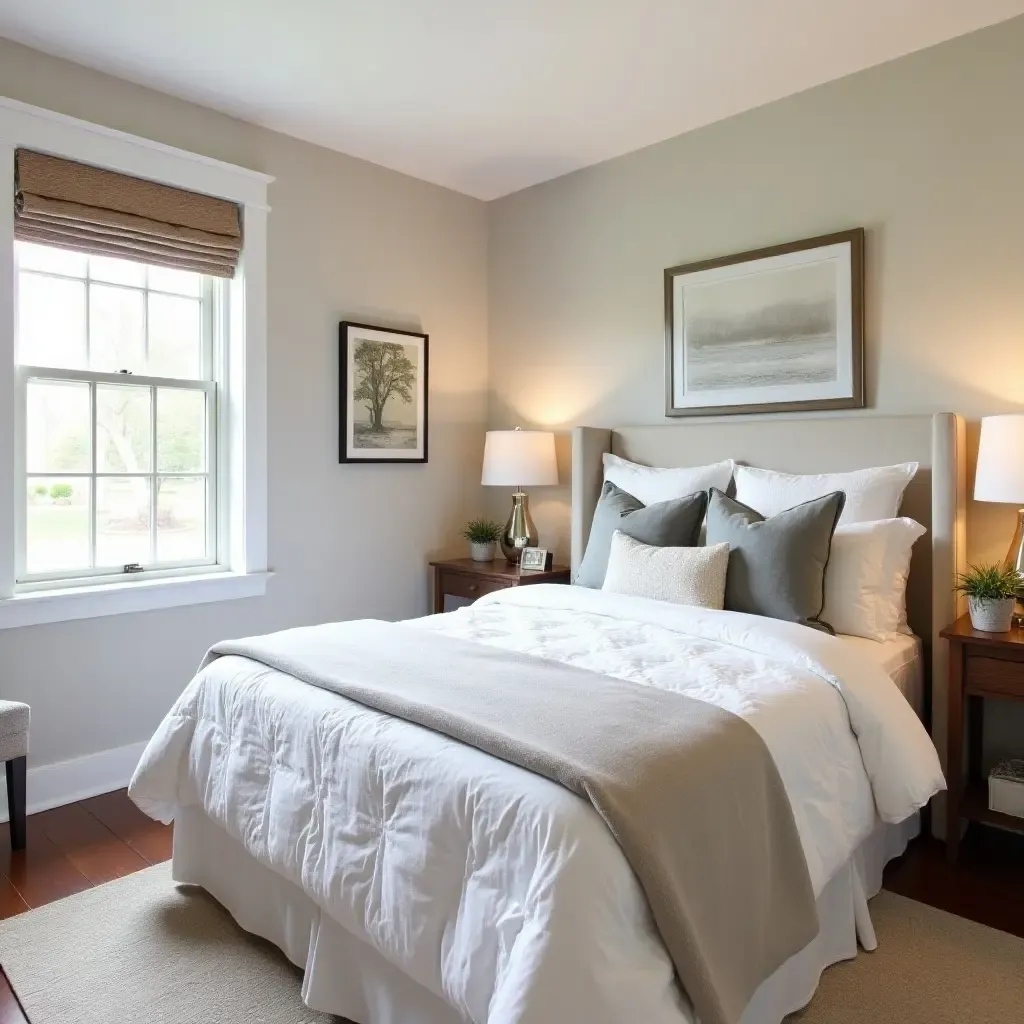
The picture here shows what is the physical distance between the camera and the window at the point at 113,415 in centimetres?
300

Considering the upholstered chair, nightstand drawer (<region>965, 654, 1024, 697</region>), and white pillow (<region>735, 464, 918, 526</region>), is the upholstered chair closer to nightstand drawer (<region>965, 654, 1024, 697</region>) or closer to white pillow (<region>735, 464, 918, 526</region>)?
white pillow (<region>735, 464, 918, 526</region>)

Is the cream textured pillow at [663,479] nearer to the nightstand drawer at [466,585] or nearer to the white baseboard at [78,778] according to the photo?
the nightstand drawer at [466,585]

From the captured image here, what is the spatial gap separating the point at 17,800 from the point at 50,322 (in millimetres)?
1703

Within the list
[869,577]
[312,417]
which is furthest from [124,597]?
[869,577]

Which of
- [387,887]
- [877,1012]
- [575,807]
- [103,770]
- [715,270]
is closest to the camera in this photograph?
[575,807]

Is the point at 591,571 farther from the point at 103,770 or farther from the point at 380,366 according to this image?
the point at 103,770

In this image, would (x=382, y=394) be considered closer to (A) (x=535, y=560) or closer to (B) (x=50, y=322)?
(A) (x=535, y=560)

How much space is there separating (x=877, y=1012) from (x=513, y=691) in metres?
1.10

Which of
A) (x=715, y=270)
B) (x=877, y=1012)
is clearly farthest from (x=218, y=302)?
(x=877, y=1012)

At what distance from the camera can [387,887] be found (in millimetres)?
1561

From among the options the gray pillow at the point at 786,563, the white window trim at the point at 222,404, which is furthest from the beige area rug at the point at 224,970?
the white window trim at the point at 222,404

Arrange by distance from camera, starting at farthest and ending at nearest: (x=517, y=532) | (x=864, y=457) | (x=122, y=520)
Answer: (x=517, y=532) → (x=122, y=520) → (x=864, y=457)

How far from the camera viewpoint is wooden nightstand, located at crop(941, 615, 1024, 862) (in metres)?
2.36

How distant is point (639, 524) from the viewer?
3.07m
